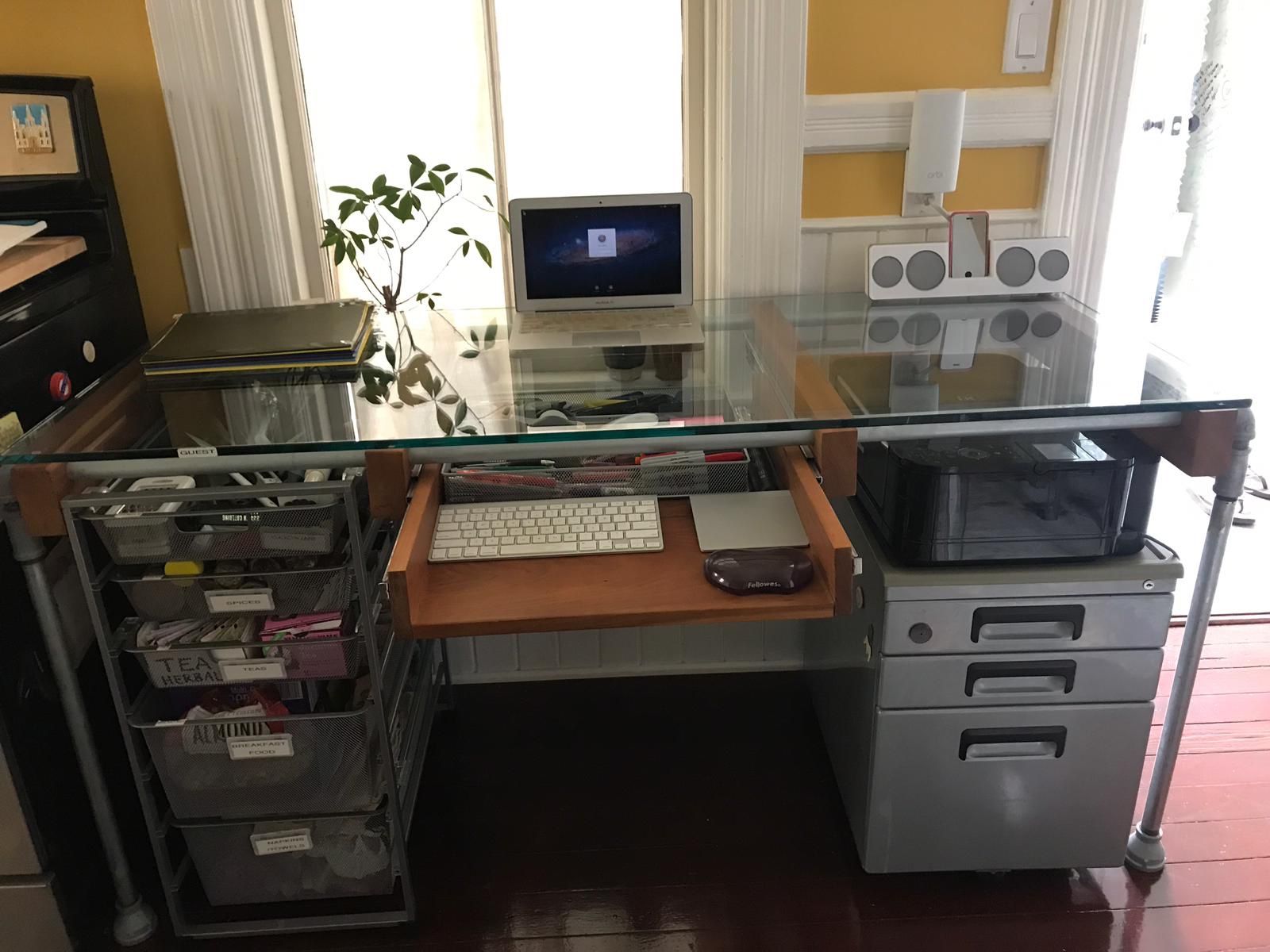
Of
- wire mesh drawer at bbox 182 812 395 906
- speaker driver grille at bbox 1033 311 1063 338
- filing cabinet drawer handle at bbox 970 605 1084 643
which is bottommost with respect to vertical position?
wire mesh drawer at bbox 182 812 395 906

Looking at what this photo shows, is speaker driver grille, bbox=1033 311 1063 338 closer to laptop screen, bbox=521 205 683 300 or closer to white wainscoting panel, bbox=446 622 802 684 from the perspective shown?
laptop screen, bbox=521 205 683 300

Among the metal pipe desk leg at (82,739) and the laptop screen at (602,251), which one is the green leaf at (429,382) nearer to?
the laptop screen at (602,251)

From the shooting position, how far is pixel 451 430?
1398mm

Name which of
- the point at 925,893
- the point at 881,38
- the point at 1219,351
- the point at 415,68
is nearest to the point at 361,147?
the point at 415,68

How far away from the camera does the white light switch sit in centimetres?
182

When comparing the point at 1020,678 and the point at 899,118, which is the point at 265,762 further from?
the point at 899,118

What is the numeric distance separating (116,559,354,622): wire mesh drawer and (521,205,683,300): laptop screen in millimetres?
645

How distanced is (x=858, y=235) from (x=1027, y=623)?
0.84 m

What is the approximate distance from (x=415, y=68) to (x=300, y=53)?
21cm

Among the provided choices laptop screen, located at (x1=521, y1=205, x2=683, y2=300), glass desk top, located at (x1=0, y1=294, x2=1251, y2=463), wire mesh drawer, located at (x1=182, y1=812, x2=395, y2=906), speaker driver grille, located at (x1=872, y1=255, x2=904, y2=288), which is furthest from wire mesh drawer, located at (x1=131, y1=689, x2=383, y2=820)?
speaker driver grille, located at (x1=872, y1=255, x2=904, y2=288)

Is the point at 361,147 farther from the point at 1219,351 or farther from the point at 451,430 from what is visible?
the point at 1219,351

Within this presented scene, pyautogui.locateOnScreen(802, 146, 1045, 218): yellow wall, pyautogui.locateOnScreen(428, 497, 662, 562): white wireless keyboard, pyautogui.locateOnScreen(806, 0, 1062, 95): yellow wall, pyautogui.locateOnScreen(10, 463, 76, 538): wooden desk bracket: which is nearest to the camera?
pyautogui.locateOnScreen(10, 463, 76, 538): wooden desk bracket

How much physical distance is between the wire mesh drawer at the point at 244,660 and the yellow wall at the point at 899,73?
47.2 inches

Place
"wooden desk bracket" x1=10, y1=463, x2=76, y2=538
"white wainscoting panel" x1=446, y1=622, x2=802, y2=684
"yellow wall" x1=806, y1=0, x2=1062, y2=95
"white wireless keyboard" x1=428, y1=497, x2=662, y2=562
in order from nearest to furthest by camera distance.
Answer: "wooden desk bracket" x1=10, y1=463, x2=76, y2=538 < "white wireless keyboard" x1=428, y1=497, x2=662, y2=562 < "yellow wall" x1=806, y1=0, x2=1062, y2=95 < "white wainscoting panel" x1=446, y1=622, x2=802, y2=684
